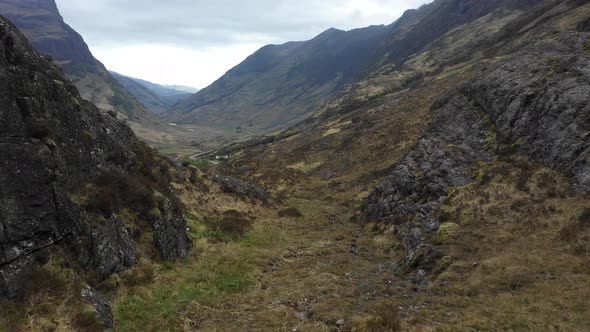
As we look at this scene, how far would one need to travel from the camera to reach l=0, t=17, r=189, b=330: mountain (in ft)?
46.1

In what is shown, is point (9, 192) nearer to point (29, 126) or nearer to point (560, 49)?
point (29, 126)

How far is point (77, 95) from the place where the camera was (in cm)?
2611

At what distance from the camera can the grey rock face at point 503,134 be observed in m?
26.4

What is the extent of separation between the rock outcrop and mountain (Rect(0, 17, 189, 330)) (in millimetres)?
41

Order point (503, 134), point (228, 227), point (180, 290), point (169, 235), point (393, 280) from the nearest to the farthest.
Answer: point (180, 290) < point (393, 280) < point (169, 235) < point (228, 227) < point (503, 134)

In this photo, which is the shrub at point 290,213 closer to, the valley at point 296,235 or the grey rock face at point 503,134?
the valley at point 296,235

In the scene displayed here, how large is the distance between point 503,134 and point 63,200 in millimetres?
36258

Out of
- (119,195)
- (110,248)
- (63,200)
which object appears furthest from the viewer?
(119,195)

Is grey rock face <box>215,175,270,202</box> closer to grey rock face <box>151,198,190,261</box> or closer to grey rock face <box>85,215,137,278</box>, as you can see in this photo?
grey rock face <box>151,198,190,261</box>

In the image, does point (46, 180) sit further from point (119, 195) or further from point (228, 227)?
point (228, 227)

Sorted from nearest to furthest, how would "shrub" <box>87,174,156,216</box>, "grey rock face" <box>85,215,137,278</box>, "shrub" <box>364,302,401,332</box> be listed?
"shrub" <box>364,302,401,332</box> < "grey rock face" <box>85,215,137,278</box> < "shrub" <box>87,174,156,216</box>

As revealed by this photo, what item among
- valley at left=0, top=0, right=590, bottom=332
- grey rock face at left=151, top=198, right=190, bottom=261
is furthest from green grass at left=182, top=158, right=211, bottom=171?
grey rock face at left=151, top=198, right=190, bottom=261

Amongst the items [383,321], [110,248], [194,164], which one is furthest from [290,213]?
[194,164]

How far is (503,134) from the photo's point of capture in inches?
1399
